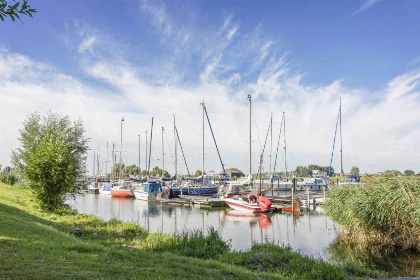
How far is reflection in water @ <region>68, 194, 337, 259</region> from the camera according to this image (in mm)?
22406

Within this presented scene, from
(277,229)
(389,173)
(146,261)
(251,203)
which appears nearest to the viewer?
(146,261)

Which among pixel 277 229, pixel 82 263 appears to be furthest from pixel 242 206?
pixel 82 263

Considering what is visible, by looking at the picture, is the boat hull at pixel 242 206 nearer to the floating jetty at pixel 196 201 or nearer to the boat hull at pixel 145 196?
the floating jetty at pixel 196 201

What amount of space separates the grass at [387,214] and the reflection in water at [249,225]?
275cm

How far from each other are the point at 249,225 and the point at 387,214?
14.7 meters

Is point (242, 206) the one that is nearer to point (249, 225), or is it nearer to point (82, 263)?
point (249, 225)

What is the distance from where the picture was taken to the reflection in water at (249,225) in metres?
22.4

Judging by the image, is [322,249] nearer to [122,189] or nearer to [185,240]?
[185,240]

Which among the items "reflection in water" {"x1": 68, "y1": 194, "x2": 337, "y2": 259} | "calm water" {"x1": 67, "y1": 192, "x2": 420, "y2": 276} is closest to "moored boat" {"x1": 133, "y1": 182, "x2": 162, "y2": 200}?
"calm water" {"x1": 67, "y1": 192, "x2": 420, "y2": 276}

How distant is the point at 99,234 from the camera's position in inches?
670

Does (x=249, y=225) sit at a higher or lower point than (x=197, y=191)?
lower

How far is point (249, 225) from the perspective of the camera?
30.5 metres

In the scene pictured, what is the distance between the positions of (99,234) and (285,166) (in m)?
58.2

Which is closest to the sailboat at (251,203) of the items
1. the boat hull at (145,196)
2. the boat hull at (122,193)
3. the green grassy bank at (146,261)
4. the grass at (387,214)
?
the grass at (387,214)
